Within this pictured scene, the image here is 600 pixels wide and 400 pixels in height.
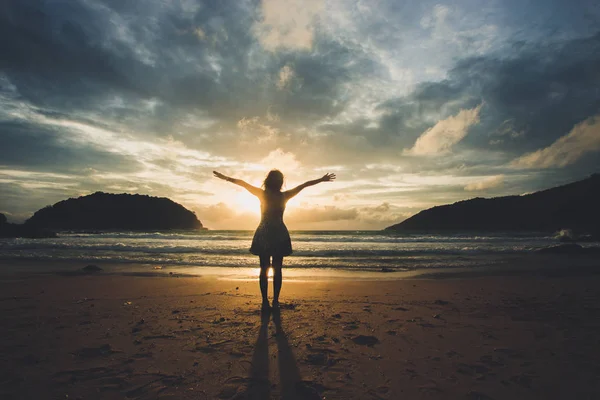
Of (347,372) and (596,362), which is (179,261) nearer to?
(347,372)

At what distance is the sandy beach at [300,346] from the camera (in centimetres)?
274

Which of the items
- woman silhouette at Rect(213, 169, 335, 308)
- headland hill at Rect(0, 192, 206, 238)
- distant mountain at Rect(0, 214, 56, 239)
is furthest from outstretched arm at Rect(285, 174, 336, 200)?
headland hill at Rect(0, 192, 206, 238)

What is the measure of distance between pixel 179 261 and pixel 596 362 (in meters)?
15.0

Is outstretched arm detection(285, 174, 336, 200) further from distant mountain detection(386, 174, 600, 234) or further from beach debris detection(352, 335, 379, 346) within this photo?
distant mountain detection(386, 174, 600, 234)

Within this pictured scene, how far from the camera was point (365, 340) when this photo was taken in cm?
399

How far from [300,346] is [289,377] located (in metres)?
0.84

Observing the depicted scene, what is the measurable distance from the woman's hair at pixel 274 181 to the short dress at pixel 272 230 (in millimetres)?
92

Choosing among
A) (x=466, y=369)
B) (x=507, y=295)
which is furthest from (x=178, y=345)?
(x=507, y=295)

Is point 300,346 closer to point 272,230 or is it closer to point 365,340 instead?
point 365,340

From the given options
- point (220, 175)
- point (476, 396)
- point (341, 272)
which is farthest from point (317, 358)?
point (341, 272)

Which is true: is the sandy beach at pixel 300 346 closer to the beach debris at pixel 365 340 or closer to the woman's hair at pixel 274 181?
the beach debris at pixel 365 340

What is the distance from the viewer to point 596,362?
321 cm

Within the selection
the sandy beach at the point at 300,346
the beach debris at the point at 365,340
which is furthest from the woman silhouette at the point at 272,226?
the beach debris at the point at 365,340

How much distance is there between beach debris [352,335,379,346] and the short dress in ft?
6.22
